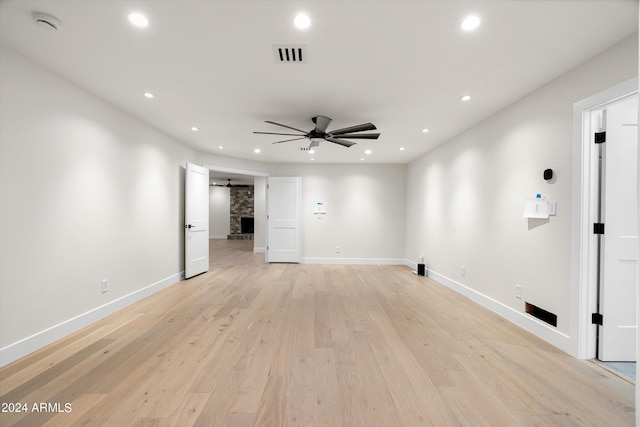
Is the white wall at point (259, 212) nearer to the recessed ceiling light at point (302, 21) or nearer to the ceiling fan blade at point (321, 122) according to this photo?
the ceiling fan blade at point (321, 122)

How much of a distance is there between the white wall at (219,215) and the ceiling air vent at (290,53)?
11.1 metres

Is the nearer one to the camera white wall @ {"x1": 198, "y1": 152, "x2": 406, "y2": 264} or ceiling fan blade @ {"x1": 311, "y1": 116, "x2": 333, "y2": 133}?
ceiling fan blade @ {"x1": 311, "y1": 116, "x2": 333, "y2": 133}

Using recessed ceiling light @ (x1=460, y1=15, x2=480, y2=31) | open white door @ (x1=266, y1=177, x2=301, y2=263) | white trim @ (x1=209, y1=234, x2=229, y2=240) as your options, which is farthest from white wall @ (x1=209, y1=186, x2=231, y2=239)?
recessed ceiling light @ (x1=460, y1=15, x2=480, y2=31)

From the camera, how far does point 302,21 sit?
1842mm

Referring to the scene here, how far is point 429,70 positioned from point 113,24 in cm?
254

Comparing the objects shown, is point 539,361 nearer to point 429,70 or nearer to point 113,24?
point 429,70

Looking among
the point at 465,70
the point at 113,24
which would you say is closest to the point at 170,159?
the point at 113,24

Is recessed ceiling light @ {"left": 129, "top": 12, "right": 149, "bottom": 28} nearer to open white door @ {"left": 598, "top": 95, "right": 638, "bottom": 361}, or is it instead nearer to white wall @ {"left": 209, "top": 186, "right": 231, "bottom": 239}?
open white door @ {"left": 598, "top": 95, "right": 638, "bottom": 361}

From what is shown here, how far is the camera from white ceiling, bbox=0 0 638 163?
1.74 meters

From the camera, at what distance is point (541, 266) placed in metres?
2.69

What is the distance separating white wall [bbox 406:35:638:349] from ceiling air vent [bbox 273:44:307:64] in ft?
7.97

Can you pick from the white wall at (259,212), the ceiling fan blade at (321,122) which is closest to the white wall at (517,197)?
the ceiling fan blade at (321,122)

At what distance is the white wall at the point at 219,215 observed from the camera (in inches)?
492

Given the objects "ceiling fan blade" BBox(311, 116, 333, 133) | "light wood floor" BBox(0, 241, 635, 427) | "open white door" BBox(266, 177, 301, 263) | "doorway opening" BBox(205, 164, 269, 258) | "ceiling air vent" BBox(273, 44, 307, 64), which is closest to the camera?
"light wood floor" BBox(0, 241, 635, 427)
